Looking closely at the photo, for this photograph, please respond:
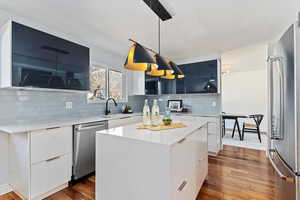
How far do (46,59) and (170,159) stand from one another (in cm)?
208

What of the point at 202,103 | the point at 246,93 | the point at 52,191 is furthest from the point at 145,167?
the point at 246,93

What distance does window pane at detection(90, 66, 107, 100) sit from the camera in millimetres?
3229

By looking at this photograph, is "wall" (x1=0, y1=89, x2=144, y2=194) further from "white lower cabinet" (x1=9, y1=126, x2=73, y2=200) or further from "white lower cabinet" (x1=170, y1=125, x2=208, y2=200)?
"white lower cabinet" (x1=170, y1=125, x2=208, y2=200)

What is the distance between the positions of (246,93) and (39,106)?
6.68 meters

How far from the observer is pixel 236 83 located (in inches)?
242

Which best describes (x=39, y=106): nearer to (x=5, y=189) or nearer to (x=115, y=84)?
(x=5, y=189)

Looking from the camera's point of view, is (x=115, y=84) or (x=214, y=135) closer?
(x=214, y=135)

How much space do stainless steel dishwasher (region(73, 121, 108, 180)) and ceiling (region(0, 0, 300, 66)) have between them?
1.57 metres

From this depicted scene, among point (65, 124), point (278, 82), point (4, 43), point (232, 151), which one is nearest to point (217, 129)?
point (232, 151)

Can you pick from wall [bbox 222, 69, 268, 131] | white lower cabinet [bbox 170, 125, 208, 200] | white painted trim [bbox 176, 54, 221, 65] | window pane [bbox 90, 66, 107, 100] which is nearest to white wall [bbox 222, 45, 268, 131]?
wall [bbox 222, 69, 268, 131]

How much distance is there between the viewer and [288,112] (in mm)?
1182

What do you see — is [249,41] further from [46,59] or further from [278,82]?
[46,59]

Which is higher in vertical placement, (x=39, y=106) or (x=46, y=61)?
(x=46, y=61)

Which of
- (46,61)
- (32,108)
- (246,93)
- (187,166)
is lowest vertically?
(187,166)
